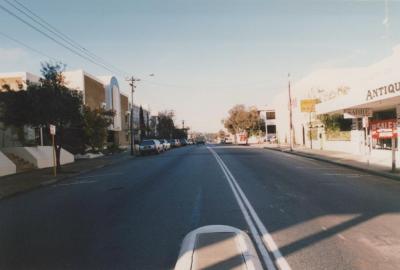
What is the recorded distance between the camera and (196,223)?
32.0 feet

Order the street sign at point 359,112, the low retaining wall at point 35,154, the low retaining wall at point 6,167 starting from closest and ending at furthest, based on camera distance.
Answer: the low retaining wall at point 6,167 → the low retaining wall at point 35,154 → the street sign at point 359,112

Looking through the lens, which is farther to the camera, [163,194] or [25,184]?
[25,184]

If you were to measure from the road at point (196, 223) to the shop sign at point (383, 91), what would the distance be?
8880 millimetres

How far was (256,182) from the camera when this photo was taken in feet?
58.6

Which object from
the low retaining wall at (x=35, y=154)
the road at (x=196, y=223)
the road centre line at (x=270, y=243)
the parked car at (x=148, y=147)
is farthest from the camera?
the parked car at (x=148, y=147)

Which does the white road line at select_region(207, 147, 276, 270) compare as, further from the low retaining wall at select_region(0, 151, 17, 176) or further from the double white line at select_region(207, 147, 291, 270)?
the low retaining wall at select_region(0, 151, 17, 176)

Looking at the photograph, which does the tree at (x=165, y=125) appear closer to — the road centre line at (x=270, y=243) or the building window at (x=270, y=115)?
the building window at (x=270, y=115)

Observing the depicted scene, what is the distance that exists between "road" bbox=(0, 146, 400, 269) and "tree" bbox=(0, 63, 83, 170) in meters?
10.1

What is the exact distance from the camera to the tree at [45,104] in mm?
26625

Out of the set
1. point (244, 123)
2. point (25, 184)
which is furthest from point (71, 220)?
point (244, 123)

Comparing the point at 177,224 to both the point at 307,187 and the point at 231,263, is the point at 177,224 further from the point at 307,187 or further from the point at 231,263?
the point at 307,187

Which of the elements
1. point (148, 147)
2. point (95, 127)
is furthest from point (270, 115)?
point (95, 127)

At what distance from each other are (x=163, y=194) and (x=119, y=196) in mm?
1402

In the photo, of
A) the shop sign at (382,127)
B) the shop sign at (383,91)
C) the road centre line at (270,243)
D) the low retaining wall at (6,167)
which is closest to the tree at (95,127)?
the low retaining wall at (6,167)
